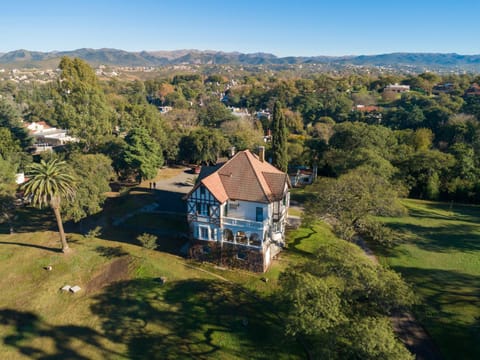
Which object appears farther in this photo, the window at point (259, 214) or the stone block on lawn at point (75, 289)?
the window at point (259, 214)

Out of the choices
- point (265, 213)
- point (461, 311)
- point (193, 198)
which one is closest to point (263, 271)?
point (265, 213)

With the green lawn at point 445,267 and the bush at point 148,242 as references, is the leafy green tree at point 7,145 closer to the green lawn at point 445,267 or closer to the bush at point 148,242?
the bush at point 148,242

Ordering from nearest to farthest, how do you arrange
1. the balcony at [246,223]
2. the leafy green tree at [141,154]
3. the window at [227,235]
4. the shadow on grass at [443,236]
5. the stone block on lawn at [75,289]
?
1. the stone block on lawn at [75,289]
2. the balcony at [246,223]
3. the window at [227,235]
4. the shadow on grass at [443,236]
5. the leafy green tree at [141,154]

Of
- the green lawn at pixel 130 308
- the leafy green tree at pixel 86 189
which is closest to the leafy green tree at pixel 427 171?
the green lawn at pixel 130 308

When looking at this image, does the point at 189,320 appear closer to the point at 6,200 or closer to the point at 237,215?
the point at 237,215

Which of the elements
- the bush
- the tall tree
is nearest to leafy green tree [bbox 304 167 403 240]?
the bush

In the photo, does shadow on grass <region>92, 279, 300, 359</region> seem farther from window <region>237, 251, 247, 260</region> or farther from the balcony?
the balcony

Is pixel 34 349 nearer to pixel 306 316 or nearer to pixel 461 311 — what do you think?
pixel 306 316
